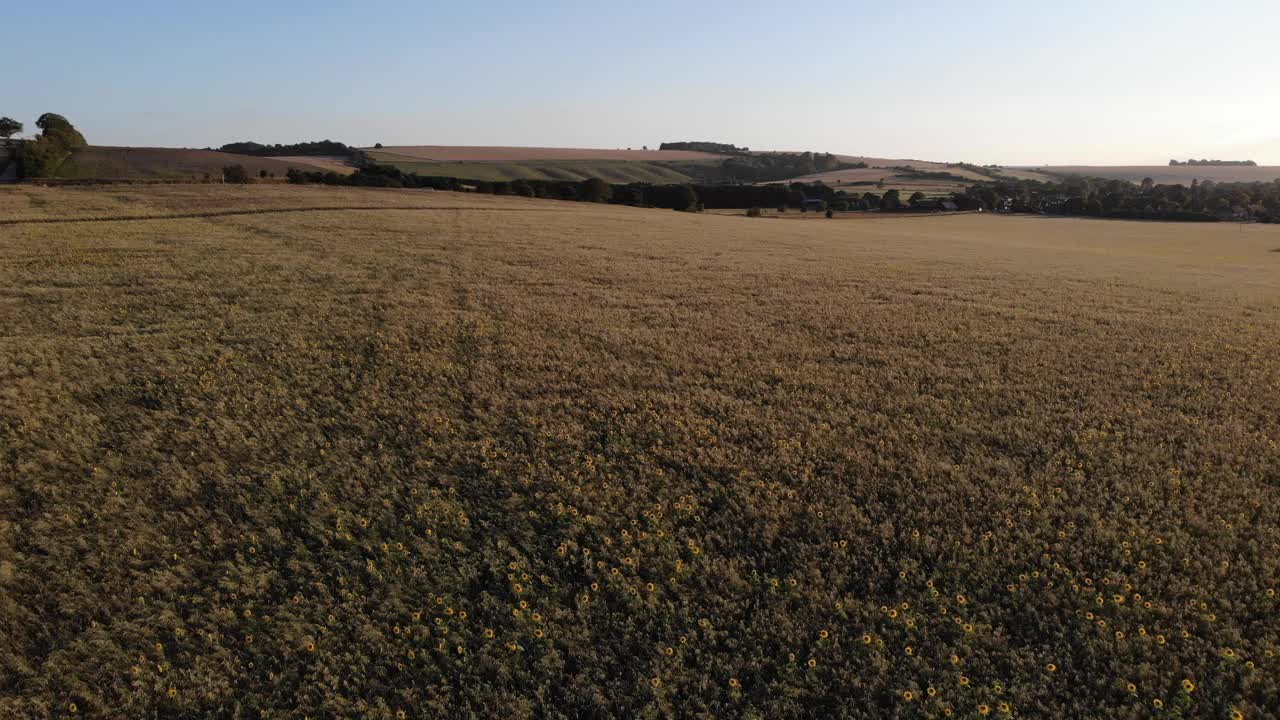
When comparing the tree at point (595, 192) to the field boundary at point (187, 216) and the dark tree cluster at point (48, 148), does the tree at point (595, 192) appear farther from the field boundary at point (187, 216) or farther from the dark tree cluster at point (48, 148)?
the dark tree cluster at point (48, 148)

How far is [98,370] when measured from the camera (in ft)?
28.1

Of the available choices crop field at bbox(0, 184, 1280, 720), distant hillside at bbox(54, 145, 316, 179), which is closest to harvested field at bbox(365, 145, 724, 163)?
distant hillside at bbox(54, 145, 316, 179)

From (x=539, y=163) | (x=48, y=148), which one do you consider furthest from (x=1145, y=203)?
(x=48, y=148)

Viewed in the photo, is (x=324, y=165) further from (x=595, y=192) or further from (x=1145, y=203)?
(x=1145, y=203)

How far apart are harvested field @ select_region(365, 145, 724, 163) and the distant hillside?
4555 centimetres

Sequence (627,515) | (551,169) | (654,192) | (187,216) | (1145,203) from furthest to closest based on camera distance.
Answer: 1. (551,169)
2. (1145,203)
3. (654,192)
4. (187,216)
5. (627,515)

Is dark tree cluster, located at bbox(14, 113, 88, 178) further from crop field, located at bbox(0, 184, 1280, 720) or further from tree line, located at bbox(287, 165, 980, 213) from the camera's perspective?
crop field, located at bbox(0, 184, 1280, 720)

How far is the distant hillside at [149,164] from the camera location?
47.7 metres

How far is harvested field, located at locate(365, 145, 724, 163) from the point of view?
108062 millimetres

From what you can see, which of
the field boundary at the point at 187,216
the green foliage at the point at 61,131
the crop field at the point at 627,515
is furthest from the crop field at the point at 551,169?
the crop field at the point at 627,515

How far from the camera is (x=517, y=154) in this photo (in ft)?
386

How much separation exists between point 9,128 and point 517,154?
70.2 meters

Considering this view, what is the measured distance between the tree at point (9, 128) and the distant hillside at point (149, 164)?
17.4ft

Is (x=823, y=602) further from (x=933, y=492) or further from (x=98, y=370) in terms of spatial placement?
(x=98, y=370)
